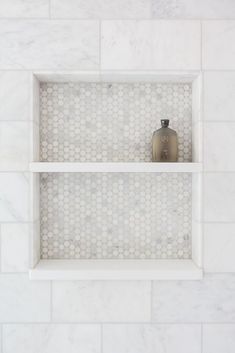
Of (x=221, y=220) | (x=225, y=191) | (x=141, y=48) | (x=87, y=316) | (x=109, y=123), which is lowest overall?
(x=87, y=316)

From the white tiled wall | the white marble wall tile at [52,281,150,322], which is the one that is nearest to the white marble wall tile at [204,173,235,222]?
the white tiled wall

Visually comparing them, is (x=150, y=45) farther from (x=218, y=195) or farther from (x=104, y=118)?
(x=218, y=195)

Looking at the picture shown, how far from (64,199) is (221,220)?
625 mm

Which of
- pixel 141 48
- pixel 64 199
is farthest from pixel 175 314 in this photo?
pixel 141 48

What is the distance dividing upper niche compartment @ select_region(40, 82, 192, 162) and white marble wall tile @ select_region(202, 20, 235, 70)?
14 cm

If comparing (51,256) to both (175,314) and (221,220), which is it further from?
(221,220)

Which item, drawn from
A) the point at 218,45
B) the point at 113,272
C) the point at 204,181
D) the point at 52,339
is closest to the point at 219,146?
the point at 204,181

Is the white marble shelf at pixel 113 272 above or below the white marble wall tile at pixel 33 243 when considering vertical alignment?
below

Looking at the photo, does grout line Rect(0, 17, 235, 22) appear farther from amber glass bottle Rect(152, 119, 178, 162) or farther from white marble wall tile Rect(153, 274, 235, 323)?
white marble wall tile Rect(153, 274, 235, 323)

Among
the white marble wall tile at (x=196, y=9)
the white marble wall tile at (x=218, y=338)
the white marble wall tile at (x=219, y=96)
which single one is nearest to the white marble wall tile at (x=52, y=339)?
the white marble wall tile at (x=218, y=338)

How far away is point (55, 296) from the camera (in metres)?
1.34

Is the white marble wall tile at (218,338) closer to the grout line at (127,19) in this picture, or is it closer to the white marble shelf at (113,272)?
the white marble shelf at (113,272)

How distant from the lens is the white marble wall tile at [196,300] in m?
1.35

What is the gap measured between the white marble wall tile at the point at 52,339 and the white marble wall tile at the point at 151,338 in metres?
0.06
